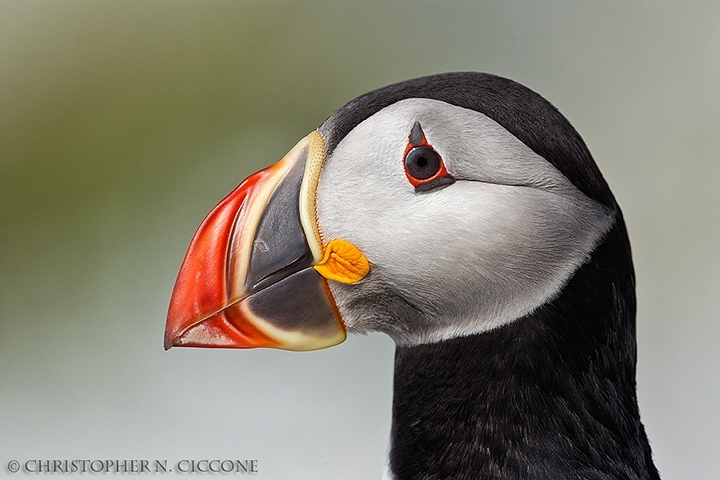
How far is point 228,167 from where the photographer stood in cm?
235

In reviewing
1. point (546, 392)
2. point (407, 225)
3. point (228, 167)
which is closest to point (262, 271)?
point (407, 225)

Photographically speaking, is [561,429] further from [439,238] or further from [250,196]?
[250,196]

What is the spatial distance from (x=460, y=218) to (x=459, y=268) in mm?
63

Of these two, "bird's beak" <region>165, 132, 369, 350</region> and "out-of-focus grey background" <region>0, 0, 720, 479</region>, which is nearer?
"bird's beak" <region>165, 132, 369, 350</region>

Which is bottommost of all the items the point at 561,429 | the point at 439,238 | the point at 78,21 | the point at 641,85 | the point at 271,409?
the point at 271,409

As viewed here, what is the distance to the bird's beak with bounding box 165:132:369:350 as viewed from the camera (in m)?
0.90

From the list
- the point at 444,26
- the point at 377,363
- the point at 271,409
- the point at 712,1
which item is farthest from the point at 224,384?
the point at 712,1

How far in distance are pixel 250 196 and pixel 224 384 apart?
5.09 ft

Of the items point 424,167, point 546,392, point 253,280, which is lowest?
point 546,392

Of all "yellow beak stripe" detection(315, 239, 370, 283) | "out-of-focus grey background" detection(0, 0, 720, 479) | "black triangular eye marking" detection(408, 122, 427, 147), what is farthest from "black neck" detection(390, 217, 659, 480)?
"out-of-focus grey background" detection(0, 0, 720, 479)

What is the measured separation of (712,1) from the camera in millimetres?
2064

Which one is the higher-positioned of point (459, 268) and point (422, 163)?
point (422, 163)

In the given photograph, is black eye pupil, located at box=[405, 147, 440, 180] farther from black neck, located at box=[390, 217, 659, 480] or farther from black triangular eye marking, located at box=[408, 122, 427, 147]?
black neck, located at box=[390, 217, 659, 480]

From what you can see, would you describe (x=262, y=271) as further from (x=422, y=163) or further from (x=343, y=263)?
(x=422, y=163)
